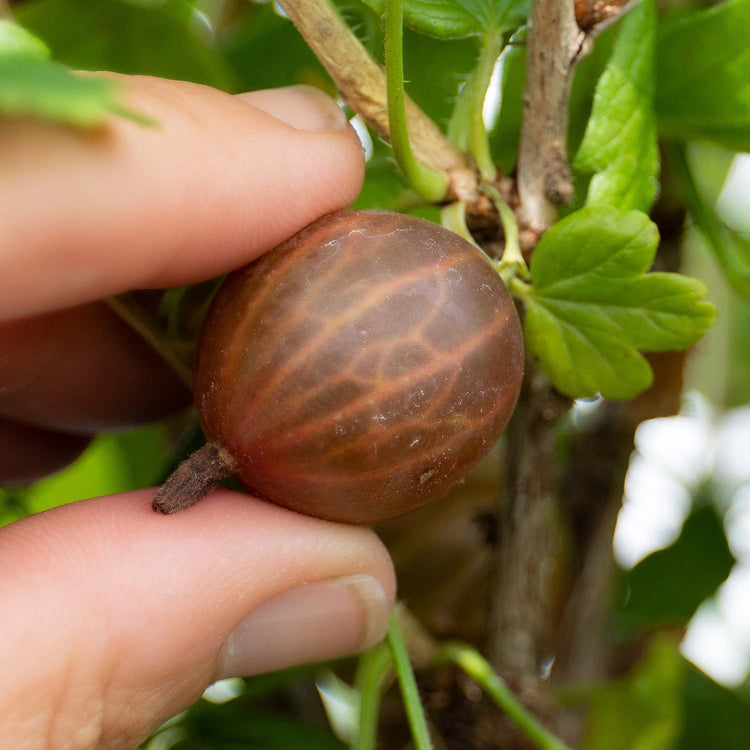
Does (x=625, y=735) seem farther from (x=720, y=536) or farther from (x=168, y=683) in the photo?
(x=168, y=683)

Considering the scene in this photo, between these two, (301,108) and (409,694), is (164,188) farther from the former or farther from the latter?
(409,694)

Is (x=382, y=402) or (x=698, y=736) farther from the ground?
(x=382, y=402)

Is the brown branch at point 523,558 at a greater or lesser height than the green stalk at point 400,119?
lesser

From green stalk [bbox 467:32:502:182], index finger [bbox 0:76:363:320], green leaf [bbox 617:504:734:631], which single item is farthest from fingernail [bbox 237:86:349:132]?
green leaf [bbox 617:504:734:631]

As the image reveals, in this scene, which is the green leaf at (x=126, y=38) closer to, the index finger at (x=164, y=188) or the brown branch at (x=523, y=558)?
the index finger at (x=164, y=188)

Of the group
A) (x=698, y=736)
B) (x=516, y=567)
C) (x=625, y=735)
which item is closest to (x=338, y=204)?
(x=516, y=567)

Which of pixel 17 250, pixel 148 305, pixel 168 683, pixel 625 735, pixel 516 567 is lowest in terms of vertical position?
pixel 625 735

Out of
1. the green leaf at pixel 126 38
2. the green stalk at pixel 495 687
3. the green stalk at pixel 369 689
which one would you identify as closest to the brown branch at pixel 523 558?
the green stalk at pixel 495 687

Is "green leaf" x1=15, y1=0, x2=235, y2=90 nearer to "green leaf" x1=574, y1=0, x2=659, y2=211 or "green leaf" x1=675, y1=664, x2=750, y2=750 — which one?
"green leaf" x1=574, y1=0, x2=659, y2=211
